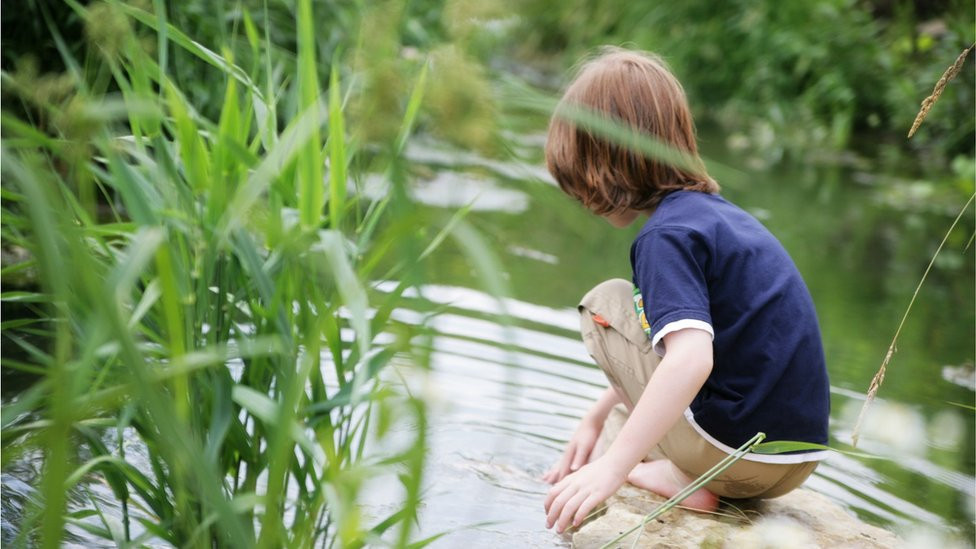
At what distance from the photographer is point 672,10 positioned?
30.0 ft

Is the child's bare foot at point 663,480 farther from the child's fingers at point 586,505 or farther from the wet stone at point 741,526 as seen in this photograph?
the child's fingers at point 586,505

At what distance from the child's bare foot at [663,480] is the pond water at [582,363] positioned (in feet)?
0.57

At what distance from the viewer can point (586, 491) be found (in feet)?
4.76

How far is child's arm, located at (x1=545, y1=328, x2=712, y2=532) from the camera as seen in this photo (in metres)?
1.44

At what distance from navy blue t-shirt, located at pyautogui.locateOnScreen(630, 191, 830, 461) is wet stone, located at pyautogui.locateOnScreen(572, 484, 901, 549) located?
141 mm

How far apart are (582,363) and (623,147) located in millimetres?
965

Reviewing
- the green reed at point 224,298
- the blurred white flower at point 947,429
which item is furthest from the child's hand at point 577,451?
the blurred white flower at point 947,429

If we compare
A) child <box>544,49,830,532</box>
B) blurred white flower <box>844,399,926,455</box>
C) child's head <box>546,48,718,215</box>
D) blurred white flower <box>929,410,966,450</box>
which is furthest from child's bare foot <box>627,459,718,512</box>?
blurred white flower <box>929,410,966,450</box>

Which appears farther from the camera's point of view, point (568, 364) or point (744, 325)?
point (568, 364)

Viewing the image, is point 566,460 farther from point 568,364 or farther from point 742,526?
point 568,364

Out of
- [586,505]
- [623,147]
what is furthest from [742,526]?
[623,147]

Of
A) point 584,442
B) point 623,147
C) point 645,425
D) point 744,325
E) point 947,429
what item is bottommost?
point 947,429

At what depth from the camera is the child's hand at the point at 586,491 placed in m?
1.44

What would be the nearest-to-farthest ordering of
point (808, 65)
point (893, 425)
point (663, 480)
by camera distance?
point (663, 480), point (893, 425), point (808, 65)
